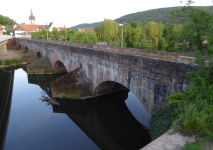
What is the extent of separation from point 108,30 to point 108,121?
94.4 feet

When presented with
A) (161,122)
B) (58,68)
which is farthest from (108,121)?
(58,68)

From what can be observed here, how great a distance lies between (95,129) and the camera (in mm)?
12461

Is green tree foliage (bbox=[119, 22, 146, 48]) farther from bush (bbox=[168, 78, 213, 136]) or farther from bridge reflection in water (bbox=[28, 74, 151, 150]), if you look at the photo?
bush (bbox=[168, 78, 213, 136])

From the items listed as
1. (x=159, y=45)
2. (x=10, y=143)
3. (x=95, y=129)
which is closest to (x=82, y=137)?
(x=95, y=129)

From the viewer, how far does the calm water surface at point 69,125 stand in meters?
10.7

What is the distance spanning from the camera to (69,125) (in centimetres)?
1281

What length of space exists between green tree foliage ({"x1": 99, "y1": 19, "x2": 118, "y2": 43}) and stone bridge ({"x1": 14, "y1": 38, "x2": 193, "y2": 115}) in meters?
23.3

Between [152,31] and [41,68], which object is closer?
[41,68]

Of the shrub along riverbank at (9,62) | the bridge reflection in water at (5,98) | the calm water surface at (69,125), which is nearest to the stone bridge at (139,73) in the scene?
the calm water surface at (69,125)

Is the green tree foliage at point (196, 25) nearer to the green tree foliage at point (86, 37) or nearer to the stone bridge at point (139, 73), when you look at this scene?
the stone bridge at point (139, 73)

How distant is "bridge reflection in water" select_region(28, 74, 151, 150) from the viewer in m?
10.8

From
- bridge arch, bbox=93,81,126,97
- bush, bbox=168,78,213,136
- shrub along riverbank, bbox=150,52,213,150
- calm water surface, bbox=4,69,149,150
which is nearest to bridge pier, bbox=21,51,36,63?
calm water surface, bbox=4,69,149,150

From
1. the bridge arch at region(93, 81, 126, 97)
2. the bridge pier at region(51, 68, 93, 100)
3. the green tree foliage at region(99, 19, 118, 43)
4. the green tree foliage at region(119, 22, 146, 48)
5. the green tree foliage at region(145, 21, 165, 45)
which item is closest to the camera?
the bridge arch at region(93, 81, 126, 97)

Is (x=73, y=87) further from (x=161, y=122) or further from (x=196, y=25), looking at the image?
(x=196, y=25)
